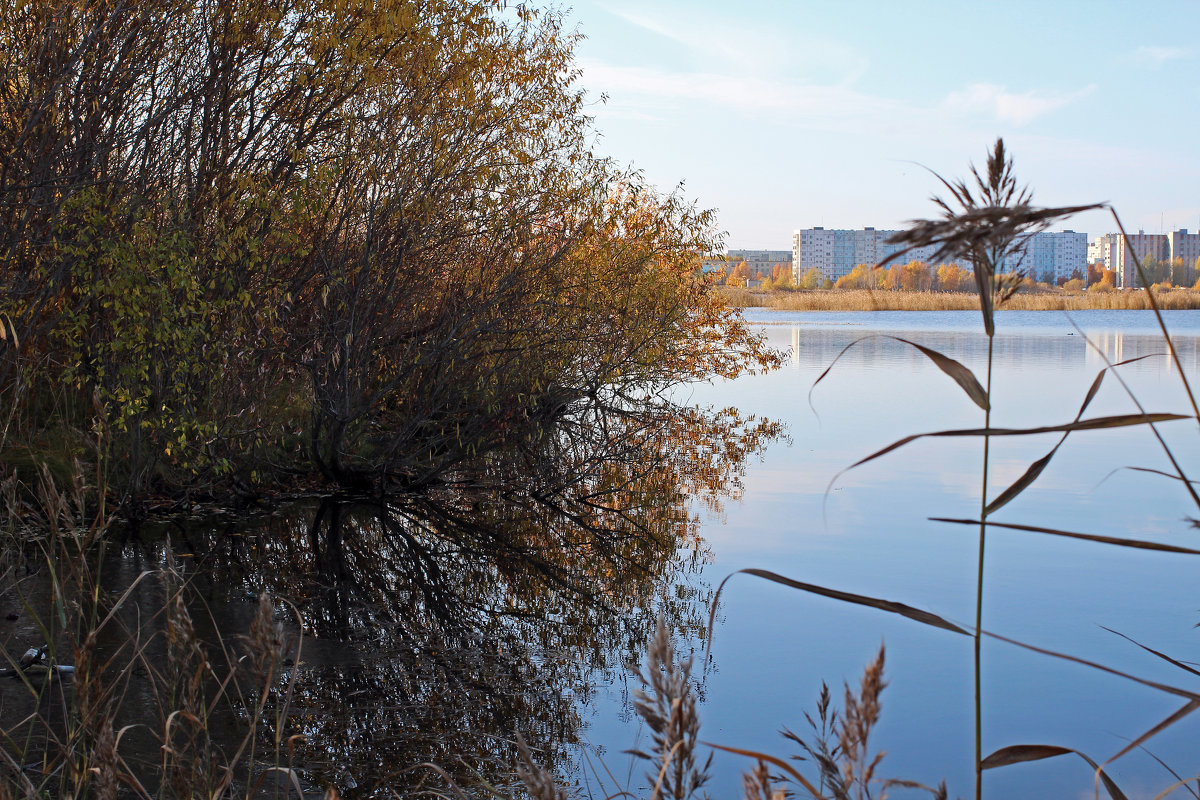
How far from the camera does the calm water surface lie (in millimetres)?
5098

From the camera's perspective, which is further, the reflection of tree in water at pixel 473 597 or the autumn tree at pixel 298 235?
the autumn tree at pixel 298 235

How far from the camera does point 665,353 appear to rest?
1122cm

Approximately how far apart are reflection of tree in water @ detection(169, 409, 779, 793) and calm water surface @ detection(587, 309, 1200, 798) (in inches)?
18.7

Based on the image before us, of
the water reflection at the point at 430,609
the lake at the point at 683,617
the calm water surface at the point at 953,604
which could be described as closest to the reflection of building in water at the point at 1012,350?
the calm water surface at the point at 953,604

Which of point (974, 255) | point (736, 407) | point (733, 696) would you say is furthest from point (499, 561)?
point (736, 407)

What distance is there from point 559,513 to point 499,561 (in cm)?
179

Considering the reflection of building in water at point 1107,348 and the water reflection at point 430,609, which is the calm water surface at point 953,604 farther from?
the reflection of building in water at point 1107,348

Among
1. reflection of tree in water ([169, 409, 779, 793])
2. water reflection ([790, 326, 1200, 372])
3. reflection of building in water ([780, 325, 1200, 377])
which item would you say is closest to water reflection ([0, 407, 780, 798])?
reflection of tree in water ([169, 409, 779, 793])

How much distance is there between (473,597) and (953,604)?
348 centimetres

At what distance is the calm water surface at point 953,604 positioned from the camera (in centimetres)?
510

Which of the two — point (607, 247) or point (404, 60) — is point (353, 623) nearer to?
point (404, 60)

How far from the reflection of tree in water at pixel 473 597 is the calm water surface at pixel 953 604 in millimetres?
474

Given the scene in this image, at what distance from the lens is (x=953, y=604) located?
7445 millimetres

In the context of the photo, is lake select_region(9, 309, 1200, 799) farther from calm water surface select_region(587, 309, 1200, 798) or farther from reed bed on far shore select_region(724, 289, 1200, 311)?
reed bed on far shore select_region(724, 289, 1200, 311)
